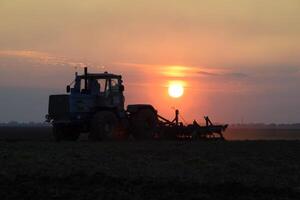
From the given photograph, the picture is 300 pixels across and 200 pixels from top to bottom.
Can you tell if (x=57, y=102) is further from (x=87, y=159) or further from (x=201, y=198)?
(x=201, y=198)

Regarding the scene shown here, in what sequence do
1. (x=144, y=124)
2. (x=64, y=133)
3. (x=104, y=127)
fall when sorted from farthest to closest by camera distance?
(x=144, y=124) < (x=64, y=133) < (x=104, y=127)

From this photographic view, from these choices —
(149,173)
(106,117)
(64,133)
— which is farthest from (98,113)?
(149,173)

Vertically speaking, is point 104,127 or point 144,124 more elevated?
point 144,124

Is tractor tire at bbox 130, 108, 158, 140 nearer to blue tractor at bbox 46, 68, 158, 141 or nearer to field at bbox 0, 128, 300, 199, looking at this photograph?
blue tractor at bbox 46, 68, 158, 141

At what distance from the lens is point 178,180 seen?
674 inches

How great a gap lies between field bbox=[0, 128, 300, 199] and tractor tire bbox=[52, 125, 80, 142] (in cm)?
765

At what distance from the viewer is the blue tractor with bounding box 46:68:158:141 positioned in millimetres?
33656

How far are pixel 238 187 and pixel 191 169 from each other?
3655mm

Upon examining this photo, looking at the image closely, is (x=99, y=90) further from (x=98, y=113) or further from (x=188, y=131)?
(x=188, y=131)

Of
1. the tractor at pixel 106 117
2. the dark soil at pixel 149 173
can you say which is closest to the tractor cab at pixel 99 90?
the tractor at pixel 106 117

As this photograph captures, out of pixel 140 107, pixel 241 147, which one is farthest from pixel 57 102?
pixel 241 147

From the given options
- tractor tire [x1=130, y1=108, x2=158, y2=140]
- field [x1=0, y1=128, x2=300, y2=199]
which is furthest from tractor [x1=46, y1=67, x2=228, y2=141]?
field [x1=0, y1=128, x2=300, y2=199]

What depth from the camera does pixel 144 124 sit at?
118 feet

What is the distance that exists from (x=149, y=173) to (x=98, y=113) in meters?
15.6
